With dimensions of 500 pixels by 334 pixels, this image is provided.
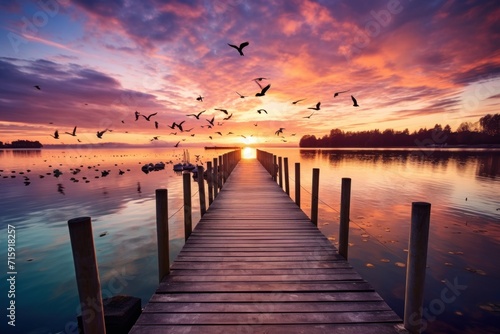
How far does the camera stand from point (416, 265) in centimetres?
309

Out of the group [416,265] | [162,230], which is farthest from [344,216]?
[162,230]

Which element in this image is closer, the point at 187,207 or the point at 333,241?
the point at 187,207

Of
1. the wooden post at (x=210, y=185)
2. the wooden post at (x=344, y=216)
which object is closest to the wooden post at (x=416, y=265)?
the wooden post at (x=344, y=216)

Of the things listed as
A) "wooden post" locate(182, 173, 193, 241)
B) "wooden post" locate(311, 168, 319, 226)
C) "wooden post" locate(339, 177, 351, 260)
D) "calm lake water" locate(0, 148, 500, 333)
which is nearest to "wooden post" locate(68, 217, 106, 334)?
"wooden post" locate(182, 173, 193, 241)

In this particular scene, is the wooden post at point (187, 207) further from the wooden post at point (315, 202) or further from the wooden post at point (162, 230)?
the wooden post at point (315, 202)

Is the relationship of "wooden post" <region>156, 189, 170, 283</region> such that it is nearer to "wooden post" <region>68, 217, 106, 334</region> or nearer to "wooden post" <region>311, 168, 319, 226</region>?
"wooden post" <region>68, 217, 106, 334</region>

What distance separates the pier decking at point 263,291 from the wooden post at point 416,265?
219mm

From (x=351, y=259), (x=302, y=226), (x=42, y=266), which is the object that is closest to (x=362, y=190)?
(x=351, y=259)

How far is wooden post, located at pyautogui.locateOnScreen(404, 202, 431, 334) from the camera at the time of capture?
301 cm

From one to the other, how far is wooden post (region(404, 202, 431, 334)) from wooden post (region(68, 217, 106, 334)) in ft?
12.1

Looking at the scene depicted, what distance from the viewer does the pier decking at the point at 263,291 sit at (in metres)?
3.21

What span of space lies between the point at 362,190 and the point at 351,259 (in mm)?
15834

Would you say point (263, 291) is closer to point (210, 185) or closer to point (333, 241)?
point (333, 241)

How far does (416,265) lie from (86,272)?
3.89 m
